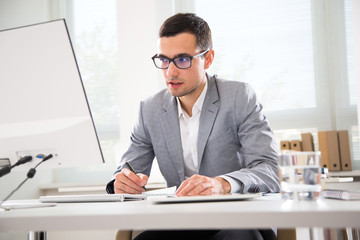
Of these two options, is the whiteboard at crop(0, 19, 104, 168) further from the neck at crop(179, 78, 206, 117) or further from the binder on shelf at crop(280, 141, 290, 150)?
the binder on shelf at crop(280, 141, 290, 150)

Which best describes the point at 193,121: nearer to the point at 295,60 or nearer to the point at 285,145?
the point at 285,145

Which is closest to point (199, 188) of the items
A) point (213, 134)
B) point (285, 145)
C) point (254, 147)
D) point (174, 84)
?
point (254, 147)

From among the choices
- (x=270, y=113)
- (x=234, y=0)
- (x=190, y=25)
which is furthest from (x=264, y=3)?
(x=190, y=25)

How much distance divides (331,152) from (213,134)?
5.08 feet

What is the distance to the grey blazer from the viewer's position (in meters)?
1.69

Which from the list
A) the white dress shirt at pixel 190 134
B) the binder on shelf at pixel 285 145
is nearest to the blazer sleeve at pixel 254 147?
the white dress shirt at pixel 190 134

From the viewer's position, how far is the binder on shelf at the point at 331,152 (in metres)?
2.92

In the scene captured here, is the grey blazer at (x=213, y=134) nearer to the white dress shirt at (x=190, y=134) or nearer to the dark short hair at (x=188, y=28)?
the white dress shirt at (x=190, y=134)

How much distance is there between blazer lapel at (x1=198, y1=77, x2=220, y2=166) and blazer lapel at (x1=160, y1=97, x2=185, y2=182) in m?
0.10

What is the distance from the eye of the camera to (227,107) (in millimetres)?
1785

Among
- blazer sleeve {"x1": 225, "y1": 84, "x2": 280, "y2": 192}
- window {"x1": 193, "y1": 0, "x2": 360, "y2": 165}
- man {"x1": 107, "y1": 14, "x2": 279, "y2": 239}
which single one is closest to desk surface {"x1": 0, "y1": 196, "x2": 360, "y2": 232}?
blazer sleeve {"x1": 225, "y1": 84, "x2": 280, "y2": 192}

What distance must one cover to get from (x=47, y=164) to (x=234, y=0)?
300cm

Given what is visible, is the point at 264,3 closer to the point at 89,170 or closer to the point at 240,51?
the point at 240,51

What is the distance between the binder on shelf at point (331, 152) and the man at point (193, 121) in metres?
1.34
